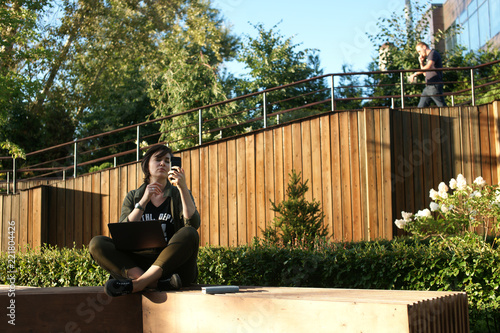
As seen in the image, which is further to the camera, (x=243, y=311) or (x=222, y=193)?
(x=222, y=193)

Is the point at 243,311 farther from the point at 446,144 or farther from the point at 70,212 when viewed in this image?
the point at 70,212

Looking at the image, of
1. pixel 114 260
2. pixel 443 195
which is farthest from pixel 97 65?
pixel 114 260

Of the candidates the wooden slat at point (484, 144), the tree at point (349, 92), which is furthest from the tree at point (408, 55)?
the wooden slat at point (484, 144)

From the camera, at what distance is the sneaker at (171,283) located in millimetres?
3605

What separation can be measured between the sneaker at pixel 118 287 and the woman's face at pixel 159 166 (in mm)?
949

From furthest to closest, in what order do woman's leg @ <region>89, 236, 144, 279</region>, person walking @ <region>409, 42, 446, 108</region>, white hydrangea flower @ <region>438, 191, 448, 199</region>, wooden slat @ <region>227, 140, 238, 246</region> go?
person walking @ <region>409, 42, 446, 108</region>, wooden slat @ <region>227, 140, 238, 246</region>, white hydrangea flower @ <region>438, 191, 448, 199</region>, woman's leg @ <region>89, 236, 144, 279</region>

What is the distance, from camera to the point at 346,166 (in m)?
9.07

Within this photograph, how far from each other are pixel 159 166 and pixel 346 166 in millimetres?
5484

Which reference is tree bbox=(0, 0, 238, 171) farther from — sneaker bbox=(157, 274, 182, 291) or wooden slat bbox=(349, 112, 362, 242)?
sneaker bbox=(157, 274, 182, 291)

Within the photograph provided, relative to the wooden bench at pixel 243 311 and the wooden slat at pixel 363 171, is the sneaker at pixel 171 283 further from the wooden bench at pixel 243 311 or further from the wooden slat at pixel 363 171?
the wooden slat at pixel 363 171

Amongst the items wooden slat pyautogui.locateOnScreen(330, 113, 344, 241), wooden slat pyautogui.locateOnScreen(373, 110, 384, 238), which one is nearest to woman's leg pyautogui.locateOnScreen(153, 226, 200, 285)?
wooden slat pyautogui.locateOnScreen(330, 113, 344, 241)

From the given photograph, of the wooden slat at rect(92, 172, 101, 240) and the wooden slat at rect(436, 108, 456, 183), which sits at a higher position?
the wooden slat at rect(436, 108, 456, 183)

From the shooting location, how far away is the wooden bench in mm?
2639

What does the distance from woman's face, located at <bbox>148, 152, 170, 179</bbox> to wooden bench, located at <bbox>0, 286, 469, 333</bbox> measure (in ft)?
3.10
